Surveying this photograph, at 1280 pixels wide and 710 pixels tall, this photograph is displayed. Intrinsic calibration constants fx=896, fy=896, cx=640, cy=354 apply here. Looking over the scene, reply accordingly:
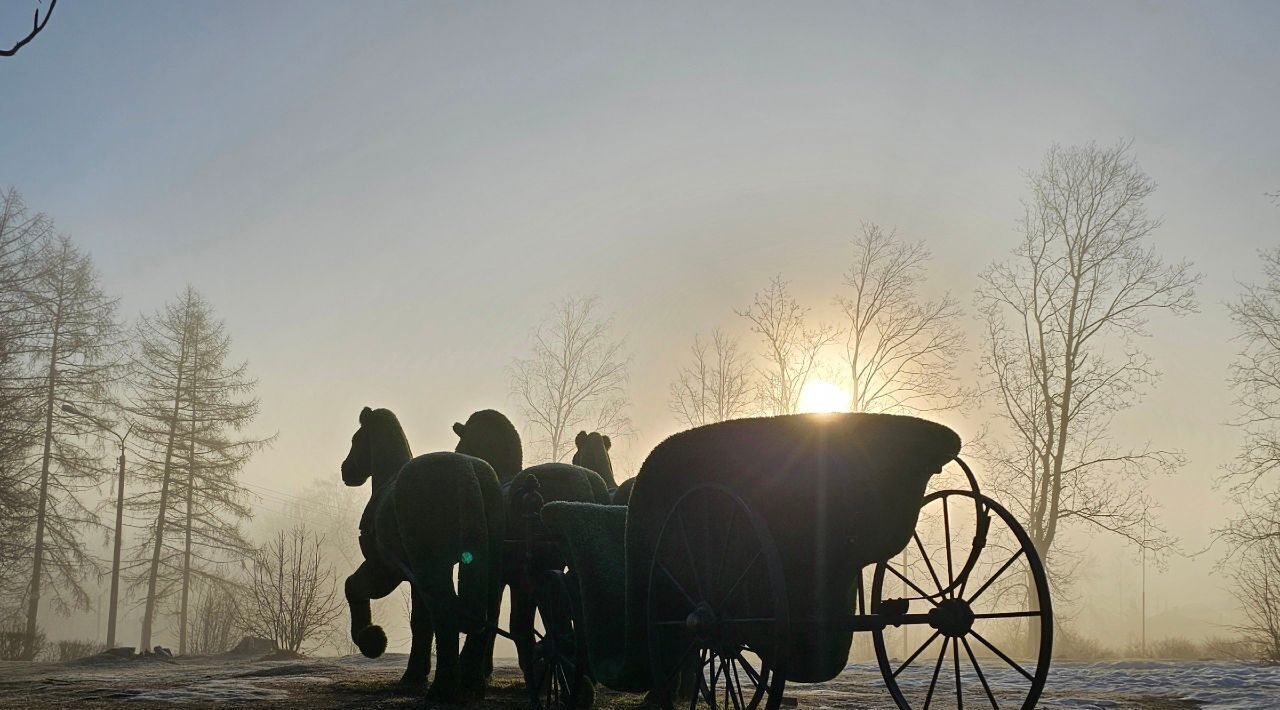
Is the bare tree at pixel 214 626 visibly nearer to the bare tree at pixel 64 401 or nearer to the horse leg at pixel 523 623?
the bare tree at pixel 64 401

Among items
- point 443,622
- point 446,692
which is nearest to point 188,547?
point 446,692

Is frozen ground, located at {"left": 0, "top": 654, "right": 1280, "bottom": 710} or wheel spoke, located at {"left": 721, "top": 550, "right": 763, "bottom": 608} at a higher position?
wheel spoke, located at {"left": 721, "top": 550, "right": 763, "bottom": 608}

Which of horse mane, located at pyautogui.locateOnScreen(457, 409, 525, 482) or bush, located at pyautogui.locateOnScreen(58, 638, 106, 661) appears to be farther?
bush, located at pyautogui.locateOnScreen(58, 638, 106, 661)

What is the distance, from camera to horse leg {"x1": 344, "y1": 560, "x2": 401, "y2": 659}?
943 centimetres

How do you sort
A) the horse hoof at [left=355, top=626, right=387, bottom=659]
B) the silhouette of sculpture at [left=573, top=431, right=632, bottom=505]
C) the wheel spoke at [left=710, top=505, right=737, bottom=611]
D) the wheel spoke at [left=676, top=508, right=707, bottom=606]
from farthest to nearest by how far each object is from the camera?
the silhouette of sculpture at [left=573, top=431, right=632, bottom=505] < the horse hoof at [left=355, top=626, right=387, bottom=659] < the wheel spoke at [left=676, top=508, right=707, bottom=606] < the wheel spoke at [left=710, top=505, right=737, bottom=611]

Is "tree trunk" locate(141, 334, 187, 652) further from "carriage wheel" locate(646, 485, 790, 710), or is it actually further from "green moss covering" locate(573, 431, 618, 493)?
"carriage wheel" locate(646, 485, 790, 710)

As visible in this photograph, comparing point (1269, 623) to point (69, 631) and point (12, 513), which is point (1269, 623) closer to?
point (12, 513)

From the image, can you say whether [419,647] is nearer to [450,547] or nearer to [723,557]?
[450,547]

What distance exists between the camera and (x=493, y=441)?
9.54 metres

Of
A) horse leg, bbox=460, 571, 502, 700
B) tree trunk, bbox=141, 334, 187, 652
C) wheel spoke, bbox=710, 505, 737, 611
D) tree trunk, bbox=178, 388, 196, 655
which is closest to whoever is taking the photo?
wheel spoke, bbox=710, 505, 737, 611

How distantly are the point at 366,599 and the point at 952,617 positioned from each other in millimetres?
6488

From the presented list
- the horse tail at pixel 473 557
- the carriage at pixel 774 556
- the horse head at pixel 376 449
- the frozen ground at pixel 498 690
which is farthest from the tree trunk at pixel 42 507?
the carriage at pixel 774 556

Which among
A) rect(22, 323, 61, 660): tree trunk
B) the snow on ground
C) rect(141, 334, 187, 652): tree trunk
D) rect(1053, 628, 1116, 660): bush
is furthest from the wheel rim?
rect(141, 334, 187, 652): tree trunk

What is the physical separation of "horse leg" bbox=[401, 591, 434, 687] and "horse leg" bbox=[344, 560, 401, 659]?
346 millimetres
